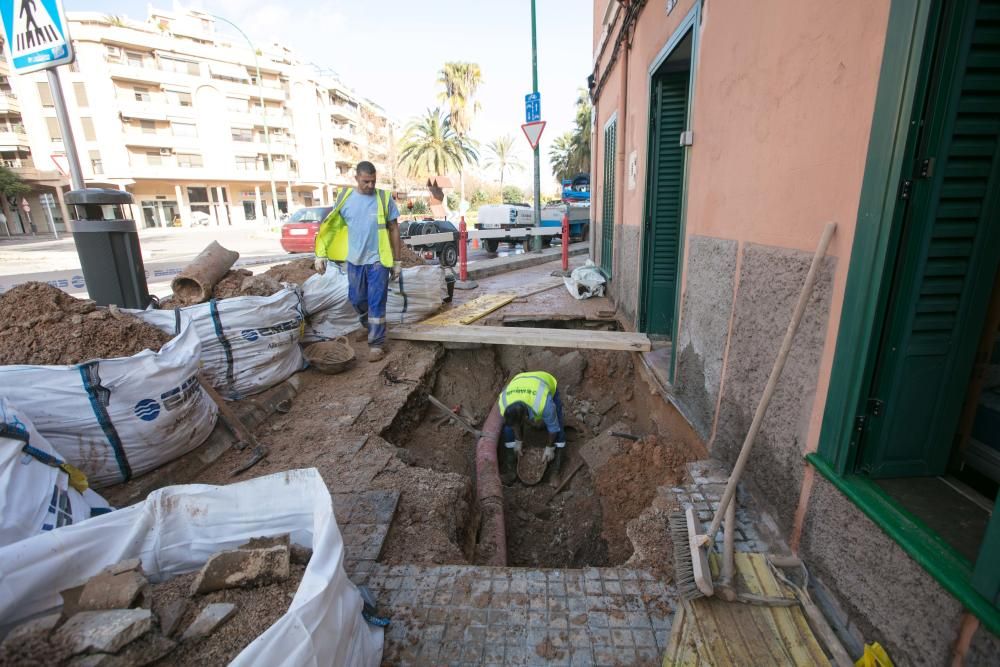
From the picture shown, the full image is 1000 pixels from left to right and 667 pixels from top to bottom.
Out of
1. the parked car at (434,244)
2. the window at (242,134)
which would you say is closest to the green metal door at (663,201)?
the parked car at (434,244)

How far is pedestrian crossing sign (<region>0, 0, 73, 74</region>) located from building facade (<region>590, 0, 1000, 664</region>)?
14.8 feet

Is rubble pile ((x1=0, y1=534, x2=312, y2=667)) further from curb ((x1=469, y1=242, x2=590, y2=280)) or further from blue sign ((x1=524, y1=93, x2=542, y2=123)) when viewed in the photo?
blue sign ((x1=524, y1=93, x2=542, y2=123))

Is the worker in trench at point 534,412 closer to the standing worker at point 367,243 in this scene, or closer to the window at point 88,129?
the standing worker at point 367,243

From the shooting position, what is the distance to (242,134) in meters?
36.0

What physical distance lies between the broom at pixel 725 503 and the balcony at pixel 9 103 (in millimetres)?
44756

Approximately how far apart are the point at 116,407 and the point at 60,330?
2.36 ft

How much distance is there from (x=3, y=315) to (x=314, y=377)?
2.11 meters

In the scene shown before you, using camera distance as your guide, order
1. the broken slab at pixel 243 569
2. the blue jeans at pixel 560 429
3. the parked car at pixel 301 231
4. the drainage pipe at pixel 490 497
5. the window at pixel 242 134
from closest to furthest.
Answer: the broken slab at pixel 243 569, the drainage pipe at pixel 490 497, the blue jeans at pixel 560 429, the parked car at pixel 301 231, the window at pixel 242 134

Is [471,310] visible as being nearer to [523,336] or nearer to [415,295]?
[415,295]

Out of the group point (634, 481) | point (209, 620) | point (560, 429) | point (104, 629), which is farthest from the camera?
point (560, 429)

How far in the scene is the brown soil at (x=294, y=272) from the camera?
5.33 metres

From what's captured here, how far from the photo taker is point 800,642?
1713 millimetres

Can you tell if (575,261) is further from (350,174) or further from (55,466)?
(350,174)

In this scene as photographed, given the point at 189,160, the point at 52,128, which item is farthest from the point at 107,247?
the point at 52,128
